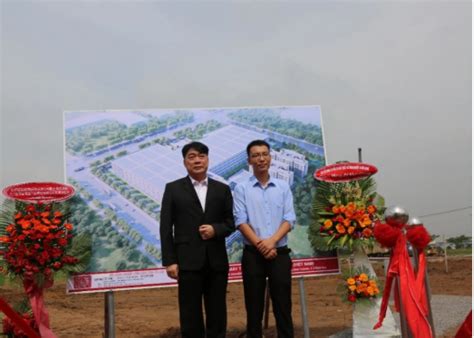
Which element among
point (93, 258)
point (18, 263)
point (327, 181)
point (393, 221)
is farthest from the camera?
point (327, 181)

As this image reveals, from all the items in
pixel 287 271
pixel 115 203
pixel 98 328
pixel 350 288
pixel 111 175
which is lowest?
pixel 98 328

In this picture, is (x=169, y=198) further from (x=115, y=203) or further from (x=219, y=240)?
(x=115, y=203)

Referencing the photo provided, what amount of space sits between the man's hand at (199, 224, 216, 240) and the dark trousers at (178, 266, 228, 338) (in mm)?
219

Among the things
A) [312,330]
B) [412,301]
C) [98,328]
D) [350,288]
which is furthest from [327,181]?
[98,328]

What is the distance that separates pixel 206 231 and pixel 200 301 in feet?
1.67

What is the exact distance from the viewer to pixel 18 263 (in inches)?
140

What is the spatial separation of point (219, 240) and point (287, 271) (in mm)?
592

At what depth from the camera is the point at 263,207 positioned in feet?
11.5

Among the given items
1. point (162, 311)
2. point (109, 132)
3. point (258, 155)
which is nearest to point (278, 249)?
point (258, 155)

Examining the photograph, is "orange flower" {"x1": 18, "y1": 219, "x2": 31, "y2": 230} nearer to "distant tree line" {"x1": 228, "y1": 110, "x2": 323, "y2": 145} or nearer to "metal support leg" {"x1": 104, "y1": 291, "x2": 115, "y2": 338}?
"metal support leg" {"x1": 104, "y1": 291, "x2": 115, "y2": 338}

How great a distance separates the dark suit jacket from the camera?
3.13 meters

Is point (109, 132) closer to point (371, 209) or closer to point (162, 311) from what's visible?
point (371, 209)

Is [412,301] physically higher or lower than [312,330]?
higher

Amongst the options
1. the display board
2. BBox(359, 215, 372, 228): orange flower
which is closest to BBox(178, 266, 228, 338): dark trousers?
the display board
